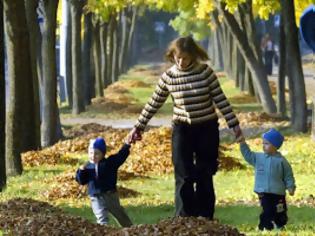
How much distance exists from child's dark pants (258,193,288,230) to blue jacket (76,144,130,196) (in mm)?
1405

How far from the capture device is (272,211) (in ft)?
35.0

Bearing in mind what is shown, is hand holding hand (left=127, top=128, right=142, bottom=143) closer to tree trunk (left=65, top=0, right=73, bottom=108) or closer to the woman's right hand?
the woman's right hand

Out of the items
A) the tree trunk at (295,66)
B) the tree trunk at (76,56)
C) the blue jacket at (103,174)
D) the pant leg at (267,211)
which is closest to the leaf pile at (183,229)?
the blue jacket at (103,174)

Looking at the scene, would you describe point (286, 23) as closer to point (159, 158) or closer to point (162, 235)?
point (159, 158)

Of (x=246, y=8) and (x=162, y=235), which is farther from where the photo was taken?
(x=246, y=8)

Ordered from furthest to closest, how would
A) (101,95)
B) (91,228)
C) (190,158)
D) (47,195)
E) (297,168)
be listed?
(101,95) < (297,168) < (47,195) < (190,158) < (91,228)

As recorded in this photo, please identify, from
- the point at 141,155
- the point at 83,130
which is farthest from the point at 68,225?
the point at 83,130

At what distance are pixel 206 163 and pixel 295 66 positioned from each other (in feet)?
48.4

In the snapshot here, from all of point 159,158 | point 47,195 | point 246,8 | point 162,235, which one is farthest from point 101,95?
point 162,235

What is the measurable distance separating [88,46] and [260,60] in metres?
9.80

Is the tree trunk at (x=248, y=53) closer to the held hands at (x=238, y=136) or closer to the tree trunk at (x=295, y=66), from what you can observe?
the tree trunk at (x=295, y=66)

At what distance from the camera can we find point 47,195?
15.0m

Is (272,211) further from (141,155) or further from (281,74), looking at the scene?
(281,74)

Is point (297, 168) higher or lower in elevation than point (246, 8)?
lower
